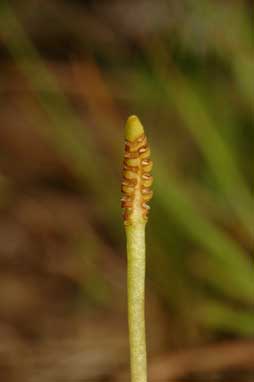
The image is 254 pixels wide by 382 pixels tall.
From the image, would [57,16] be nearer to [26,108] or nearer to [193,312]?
[26,108]

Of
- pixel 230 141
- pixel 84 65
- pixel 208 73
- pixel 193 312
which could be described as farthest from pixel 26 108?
pixel 193 312

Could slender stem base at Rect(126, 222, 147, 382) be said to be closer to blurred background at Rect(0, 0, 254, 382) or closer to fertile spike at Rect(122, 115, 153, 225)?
fertile spike at Rect(122, 115, 153, 225)

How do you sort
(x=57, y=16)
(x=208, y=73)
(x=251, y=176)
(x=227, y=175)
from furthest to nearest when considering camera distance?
(x=57, y=16) < (x=208, y=73) < (x=251, y=176) < (x=227, y=175)

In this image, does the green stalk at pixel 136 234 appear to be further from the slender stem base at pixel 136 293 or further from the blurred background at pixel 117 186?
the blurred background at pixel 117 186

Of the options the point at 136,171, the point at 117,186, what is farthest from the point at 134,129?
the point at 117,186

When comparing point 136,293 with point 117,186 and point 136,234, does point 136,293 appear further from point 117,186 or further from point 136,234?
point 117,186

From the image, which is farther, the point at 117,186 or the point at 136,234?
the point at 117,186

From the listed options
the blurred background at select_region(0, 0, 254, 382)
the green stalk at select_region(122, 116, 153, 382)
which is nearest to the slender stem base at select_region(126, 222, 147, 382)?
the green stalk at select_region(122, 116, 153, 382)
